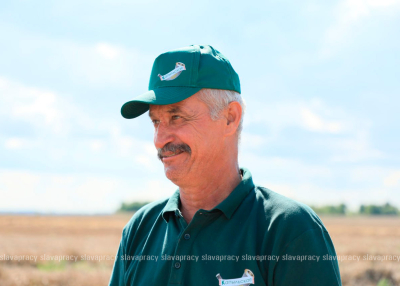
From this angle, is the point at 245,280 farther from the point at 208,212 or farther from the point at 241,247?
the point at 208,212

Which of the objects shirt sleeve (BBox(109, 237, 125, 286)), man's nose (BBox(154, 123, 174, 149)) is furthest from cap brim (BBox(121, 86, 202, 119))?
shirt sleeve (BBox(109, 237, 125, 286))

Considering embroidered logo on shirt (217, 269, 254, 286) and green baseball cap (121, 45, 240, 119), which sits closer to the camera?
embroidered logo on shirt (217, 269, 254, 286)

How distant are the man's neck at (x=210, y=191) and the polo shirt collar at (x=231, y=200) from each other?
73 mm

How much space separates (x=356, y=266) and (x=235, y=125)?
11.3 metres

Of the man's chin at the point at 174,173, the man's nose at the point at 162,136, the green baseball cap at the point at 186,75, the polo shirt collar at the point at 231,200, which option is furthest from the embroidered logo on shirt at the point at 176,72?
the polo shirt collar at the point at 231,200

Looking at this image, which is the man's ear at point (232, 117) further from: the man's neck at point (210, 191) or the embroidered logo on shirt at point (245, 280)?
the embroidered logo on shirt at point (245, 280)

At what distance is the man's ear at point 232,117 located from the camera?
243 centimetres

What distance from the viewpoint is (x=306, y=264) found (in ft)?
6.61

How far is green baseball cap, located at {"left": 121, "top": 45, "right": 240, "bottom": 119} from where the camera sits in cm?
233

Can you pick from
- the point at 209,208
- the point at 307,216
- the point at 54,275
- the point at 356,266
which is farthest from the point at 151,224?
the point at 356,266

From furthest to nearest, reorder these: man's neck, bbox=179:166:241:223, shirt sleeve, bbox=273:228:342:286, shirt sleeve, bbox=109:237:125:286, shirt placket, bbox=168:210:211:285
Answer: shirt sleeve, bbox=109:237:125:286 < man's neck, bbox=179:166:241:223 < shirt placket, bbox=168:210:211:285 < shirt sleeve, bbox=273:228:342:286

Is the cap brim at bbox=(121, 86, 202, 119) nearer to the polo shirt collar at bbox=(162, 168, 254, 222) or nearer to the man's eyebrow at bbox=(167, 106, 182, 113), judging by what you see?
the man's eyebrow at bbox=(167, 106, 182, 113)

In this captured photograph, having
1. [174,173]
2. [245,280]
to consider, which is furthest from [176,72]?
[245,280]

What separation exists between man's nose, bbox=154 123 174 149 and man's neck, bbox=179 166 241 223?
0.87 ft
